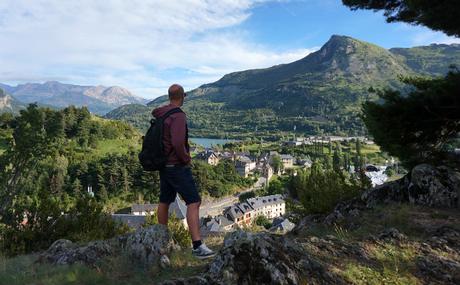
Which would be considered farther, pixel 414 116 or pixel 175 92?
pixel 414 116

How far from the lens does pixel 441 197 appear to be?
7996 mm

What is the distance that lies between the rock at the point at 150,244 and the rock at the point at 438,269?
312 cm

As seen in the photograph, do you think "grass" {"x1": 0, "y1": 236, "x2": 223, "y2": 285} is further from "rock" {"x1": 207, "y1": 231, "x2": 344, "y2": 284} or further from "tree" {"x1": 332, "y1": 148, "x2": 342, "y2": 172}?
"tree" {"x1": 332, "y1": 148, "x2": 342, "y2": 172}

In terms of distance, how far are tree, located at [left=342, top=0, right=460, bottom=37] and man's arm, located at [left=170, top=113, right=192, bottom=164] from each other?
5.68 metres

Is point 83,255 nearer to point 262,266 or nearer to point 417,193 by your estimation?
point 262,266

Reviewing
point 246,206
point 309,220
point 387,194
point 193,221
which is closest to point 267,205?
point 246,206


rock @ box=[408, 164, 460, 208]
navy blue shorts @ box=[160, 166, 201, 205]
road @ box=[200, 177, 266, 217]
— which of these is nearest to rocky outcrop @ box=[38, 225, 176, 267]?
navy blue shorts @ box=[160, 166, 201, 205]

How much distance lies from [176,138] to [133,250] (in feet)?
5.02

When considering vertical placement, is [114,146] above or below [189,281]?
below

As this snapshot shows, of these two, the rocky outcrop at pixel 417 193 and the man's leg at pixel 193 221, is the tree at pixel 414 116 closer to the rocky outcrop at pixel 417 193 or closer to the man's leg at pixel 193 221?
the rocky outcrop at pixel 417 193

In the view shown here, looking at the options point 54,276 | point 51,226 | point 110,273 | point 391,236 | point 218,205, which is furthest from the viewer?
point 218,205

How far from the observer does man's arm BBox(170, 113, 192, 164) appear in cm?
488

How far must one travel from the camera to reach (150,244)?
487 cm

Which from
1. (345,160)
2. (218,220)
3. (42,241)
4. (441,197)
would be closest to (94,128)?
(218,220)
